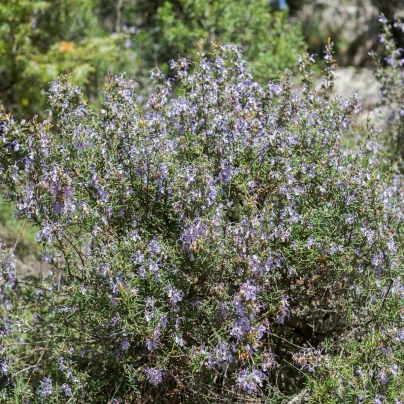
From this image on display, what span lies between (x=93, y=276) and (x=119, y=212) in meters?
0.36

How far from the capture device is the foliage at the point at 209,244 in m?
3.12

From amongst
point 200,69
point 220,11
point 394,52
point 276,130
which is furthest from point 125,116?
point 220,11

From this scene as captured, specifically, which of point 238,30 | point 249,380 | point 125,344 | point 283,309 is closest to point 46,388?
point 125,344

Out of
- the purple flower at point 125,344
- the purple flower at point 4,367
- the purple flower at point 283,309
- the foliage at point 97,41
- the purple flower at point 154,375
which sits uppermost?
the foliage at point 97,41

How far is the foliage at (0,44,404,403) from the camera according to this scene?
10.2 ft

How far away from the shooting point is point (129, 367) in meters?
3.24

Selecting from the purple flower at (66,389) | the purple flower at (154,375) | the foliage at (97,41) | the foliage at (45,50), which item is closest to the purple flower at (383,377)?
the purple flower at (154,375)

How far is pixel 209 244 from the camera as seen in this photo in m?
3.09

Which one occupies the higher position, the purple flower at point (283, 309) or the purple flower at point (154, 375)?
the purple flower at point (283, 309)

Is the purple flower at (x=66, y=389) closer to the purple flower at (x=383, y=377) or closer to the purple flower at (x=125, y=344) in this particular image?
the purple flower at (x=125, y=344)

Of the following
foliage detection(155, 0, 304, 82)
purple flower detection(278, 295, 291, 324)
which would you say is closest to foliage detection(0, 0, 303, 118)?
foliage detection(155, 0, 304, 82)

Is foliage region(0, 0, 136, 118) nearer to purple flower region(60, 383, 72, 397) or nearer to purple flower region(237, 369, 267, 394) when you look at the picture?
purple flower region(60, 383, 72, 397)

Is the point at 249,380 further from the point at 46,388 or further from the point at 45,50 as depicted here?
the point at 45,50

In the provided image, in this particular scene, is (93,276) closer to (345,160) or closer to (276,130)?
(276,130)
